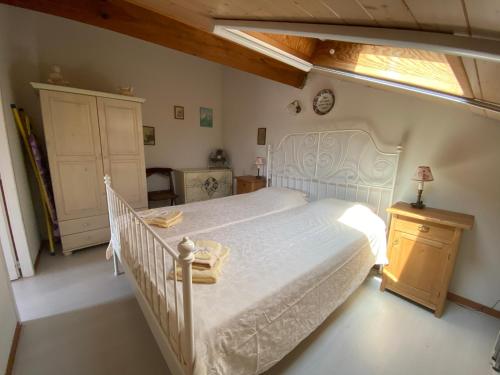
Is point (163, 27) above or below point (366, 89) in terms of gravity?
above

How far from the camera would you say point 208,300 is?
3.40 feet

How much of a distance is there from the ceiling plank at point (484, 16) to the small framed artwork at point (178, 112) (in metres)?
3.94

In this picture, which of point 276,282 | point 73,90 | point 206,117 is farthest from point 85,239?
point 206,117

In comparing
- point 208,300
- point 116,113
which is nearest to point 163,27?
point 116,113

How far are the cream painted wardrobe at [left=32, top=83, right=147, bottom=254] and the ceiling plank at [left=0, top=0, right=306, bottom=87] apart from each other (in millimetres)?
899

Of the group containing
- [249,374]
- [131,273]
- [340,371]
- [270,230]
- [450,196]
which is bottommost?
[340,371]

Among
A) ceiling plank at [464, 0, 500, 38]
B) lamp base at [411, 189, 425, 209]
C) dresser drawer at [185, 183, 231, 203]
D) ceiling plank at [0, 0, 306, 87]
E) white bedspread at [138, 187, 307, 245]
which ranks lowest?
dresser drawer at [185, 183, 231, 203]

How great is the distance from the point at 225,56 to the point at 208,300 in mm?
2370

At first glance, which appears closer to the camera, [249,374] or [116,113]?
[249,374]

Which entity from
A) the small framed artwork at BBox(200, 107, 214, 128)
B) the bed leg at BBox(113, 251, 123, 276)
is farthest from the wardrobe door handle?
the small framed artwork at BBox(200, 107, 214, 128)

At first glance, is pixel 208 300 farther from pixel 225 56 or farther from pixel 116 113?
pixel 116 113

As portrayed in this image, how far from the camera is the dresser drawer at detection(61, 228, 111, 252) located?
2.61 metres

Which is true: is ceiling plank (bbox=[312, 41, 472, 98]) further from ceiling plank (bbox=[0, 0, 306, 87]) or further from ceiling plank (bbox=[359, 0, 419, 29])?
ceiling plank (bbox=[0, 0, 306, 87])

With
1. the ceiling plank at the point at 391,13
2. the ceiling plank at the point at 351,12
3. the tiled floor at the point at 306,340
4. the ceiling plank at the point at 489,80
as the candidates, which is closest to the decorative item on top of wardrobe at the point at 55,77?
the tiled floor at the point at 306,340
